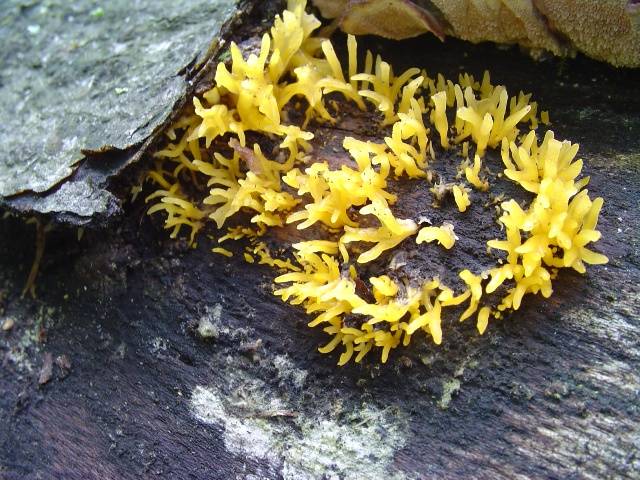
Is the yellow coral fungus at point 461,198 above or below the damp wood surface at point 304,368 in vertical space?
above

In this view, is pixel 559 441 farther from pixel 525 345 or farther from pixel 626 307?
pixel 626 307

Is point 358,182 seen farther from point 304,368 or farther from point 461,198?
point 304,368

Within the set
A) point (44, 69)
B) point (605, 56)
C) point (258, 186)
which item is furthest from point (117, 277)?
point (605, 56)

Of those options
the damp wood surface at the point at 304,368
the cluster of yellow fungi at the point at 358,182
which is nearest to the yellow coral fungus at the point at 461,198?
the cluster of yellow fungi at the point at 358,182

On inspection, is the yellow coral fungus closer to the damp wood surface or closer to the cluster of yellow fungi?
the cluster of yellow fungi

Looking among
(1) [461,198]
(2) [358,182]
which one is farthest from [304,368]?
(1) [461,198]

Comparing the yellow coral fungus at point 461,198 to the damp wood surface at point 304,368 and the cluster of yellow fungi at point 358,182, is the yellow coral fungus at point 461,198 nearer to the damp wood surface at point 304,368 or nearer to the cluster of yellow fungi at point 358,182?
the cluster of yellow fungi at point 358,182

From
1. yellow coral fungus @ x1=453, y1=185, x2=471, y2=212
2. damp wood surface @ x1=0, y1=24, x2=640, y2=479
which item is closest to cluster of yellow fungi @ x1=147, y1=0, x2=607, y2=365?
yellow coral fungus @ x1=453, y1=185, x2=471, y2=212
